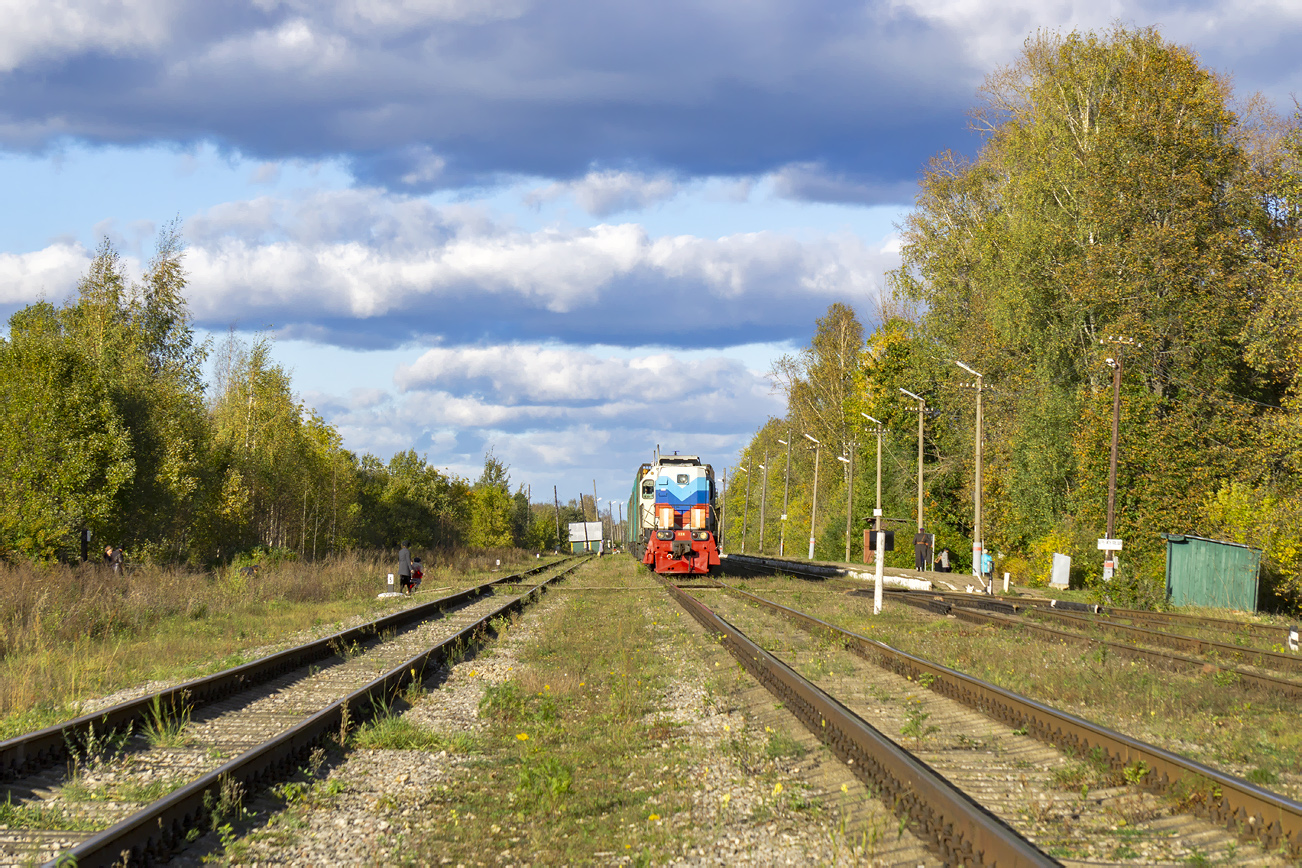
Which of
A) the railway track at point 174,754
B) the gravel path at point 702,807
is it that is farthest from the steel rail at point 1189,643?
the railway track at point 174,754

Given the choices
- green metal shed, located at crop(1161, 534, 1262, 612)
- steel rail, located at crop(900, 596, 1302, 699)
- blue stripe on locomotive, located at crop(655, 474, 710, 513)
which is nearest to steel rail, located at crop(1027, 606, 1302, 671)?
steel rail, located at crop(900, 596, 1302, 699)

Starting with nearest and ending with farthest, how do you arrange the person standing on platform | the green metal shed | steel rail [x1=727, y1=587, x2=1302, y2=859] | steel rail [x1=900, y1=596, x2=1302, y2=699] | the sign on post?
1. steel rail [x1=727, y1=587, x2=1302, y2=859]
2. steel rail [x1=900, y1=596, x2=1302, y2=699]
3. the green metal shed
4. the sign on post
5. the person standing on platform

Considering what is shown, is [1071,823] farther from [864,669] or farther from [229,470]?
[229,470]

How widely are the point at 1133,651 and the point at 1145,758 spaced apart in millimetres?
7682

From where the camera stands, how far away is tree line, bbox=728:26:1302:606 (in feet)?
90.7

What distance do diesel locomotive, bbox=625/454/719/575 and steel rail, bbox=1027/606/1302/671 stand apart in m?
11.9

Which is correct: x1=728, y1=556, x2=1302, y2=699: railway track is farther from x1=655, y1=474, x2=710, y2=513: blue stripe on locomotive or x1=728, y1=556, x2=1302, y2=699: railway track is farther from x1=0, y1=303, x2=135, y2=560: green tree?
x1=0, y1=303, x2=135, y2=560: green tree

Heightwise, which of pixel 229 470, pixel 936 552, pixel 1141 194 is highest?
pixel 1141 194

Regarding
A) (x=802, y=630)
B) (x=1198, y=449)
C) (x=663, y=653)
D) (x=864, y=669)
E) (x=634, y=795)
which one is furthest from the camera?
(x=1198, y=449)

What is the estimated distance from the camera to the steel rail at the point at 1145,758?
5.35 metres

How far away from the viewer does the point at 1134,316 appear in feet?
104

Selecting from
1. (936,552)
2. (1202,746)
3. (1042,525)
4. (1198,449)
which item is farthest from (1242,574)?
(936,552)

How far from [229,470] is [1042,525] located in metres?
35.9

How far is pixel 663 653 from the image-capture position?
1362 cm
